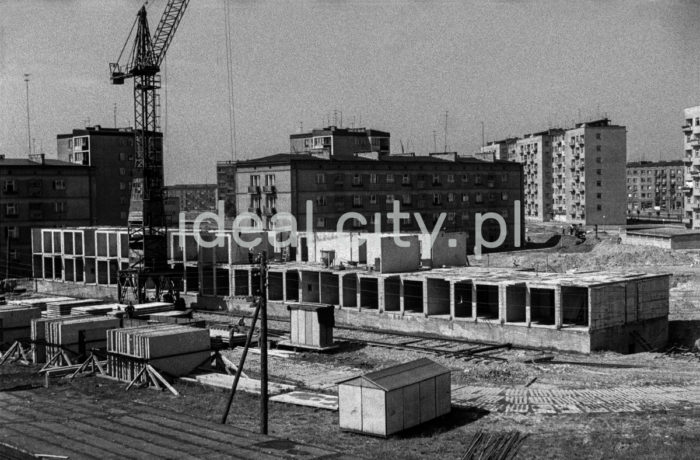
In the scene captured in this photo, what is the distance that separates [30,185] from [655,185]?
13571 cm

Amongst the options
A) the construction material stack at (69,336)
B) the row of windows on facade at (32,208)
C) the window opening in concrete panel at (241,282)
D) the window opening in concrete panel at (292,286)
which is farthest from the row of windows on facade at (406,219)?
the construction material stack at (69,336)

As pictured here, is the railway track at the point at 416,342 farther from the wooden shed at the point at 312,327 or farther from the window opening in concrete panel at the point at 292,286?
the window opening in concrete panel at the point at 292,286

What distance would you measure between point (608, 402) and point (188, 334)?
49.3ft

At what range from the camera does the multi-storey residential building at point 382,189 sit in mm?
71375

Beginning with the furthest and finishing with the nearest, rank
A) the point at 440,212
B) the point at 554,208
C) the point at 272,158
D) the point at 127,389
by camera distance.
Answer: the point at 554,208, the point at 440,212, the point at 272,158, the point at 127,389

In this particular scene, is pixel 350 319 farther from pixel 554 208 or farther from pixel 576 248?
pixel 554 208

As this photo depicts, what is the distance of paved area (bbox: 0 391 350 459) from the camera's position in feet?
61.1

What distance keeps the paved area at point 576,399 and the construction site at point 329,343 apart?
117mm

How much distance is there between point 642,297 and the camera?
3791 cm

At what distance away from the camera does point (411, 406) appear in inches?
859

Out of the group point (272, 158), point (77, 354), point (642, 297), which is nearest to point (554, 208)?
point (272, 158)

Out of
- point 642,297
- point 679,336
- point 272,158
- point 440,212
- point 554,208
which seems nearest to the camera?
point 642,297

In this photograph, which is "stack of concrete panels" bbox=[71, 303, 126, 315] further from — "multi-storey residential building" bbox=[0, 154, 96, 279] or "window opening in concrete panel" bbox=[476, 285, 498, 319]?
"multi-storey residential building" bbox=[0, 154, 96, 279]

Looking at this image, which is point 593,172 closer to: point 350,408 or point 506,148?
point 506,148
